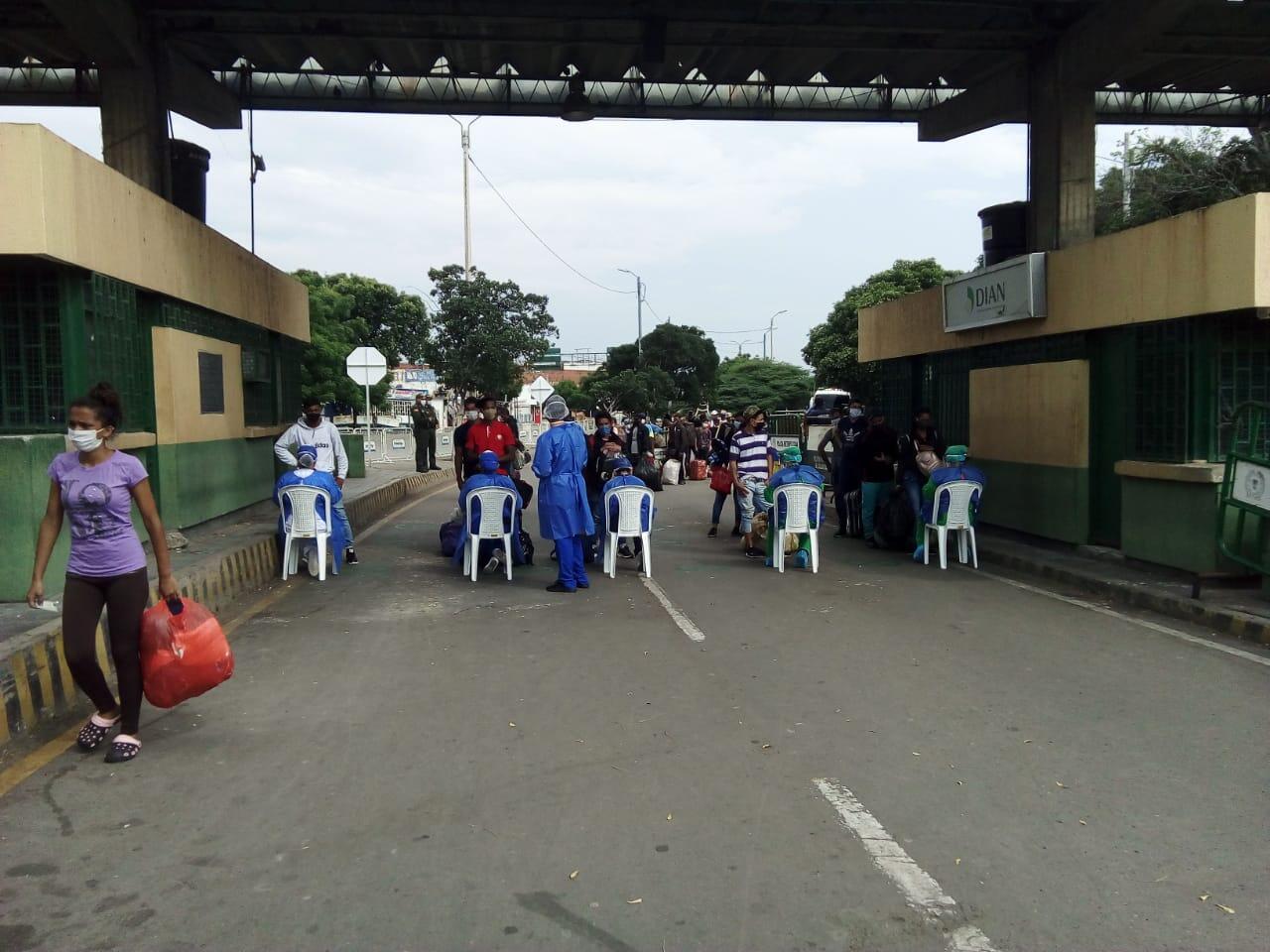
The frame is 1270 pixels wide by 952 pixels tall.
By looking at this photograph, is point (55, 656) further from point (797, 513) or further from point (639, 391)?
point (639, 391)

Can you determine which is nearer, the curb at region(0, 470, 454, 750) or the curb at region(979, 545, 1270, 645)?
the curb at region(0, 470, 454, 750)

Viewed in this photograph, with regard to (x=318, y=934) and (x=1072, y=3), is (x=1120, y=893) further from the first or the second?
(x=1072, y=3)

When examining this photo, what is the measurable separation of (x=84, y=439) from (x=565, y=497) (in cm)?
563

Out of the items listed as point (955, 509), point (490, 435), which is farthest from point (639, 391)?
point (955, 509)

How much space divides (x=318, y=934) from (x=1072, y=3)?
1460 cm

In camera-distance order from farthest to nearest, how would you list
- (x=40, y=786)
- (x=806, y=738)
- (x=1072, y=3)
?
(x=1072, y=3) → (x=806, y=738) → (x=40, y=786)

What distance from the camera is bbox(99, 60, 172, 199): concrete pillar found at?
1381 cm

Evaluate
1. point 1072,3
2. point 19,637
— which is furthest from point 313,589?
point 1072,3

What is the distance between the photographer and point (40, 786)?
207 inches

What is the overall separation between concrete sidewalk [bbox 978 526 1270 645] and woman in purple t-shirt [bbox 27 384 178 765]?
793 cm

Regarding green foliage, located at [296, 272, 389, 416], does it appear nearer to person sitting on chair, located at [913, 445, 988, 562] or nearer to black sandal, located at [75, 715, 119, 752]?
person sitting on chair, located at [913, 445, 988, 562]

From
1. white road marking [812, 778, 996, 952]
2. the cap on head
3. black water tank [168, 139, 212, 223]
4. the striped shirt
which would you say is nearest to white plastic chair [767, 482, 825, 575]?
the striped shirt

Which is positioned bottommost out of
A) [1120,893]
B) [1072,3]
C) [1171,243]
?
[1120,893]

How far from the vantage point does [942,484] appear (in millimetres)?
12070
